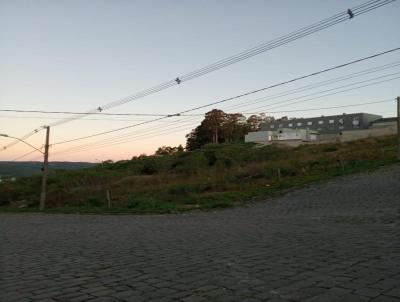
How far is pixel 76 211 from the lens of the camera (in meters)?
28.4

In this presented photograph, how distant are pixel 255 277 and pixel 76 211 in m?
24.7

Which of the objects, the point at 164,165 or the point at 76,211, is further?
the point at 164,165

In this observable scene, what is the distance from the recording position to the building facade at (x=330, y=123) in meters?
105

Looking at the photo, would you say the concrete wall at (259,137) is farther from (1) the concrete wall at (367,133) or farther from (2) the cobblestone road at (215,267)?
(2) the cobblestone road at (215,267)

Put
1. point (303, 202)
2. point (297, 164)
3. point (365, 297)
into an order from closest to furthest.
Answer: point (365, 297), point (303, 202), point (297, 164)

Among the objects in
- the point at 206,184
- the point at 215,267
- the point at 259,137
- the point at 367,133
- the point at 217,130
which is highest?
the point at 217,130

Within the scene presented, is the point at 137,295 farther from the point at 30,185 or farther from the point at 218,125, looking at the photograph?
the point at 218,125

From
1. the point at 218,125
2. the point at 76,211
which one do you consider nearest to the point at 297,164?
the point at 76,211

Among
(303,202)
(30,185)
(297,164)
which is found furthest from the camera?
(30,185)

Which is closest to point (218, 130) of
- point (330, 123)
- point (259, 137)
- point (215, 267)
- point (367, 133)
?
point (259, 137)

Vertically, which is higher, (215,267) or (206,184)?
(206,184)

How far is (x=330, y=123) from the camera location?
11331 centimetres

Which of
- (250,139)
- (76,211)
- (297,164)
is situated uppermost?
(250,139)

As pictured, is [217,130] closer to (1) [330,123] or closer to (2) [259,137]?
(2) [259,137]
